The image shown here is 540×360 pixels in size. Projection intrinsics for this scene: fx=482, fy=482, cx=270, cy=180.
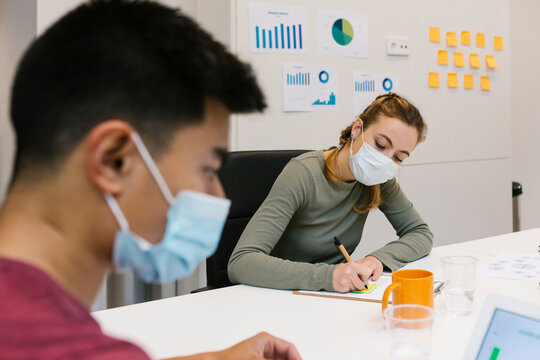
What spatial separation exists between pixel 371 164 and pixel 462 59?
5.85 feet

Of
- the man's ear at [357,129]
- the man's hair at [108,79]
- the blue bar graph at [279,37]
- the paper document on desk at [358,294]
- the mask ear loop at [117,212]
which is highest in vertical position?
the blue bar graph at [279,37]

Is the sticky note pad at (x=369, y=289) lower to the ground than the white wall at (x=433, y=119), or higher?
lower

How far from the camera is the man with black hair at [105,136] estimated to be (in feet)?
1.65

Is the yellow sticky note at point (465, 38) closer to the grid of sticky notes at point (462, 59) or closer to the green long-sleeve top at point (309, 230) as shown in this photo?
the grid of sticky notes at point (462, 59)

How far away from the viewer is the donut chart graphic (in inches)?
97.7

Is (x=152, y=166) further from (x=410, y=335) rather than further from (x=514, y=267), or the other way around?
(x=514, y=267)

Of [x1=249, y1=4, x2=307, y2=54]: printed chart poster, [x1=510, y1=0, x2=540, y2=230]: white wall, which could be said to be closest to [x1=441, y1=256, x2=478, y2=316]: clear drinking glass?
[x1=249, y1=4, x2=307, y2=54]: printed chart poster

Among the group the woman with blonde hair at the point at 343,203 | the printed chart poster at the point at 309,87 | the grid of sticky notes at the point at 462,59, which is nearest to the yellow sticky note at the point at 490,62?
the grid of sticky notes at the point at 462,59

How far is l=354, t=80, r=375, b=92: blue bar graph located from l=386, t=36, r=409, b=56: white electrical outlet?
21 cm

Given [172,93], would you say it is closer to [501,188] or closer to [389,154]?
[389,154]

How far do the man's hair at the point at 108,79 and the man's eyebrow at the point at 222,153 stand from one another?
0.16ft

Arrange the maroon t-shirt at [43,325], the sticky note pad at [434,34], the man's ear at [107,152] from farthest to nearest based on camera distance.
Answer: the sticky note pad at [434,34], the man's ear at [107,152], the maroon t-shirt at [43,325]

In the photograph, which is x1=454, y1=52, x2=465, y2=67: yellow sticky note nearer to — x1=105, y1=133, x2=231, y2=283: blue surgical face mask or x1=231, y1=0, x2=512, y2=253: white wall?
x1=231, y1=0, x2=512, y2=253: white wall

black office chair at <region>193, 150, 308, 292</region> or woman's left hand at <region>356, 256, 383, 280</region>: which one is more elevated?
black office chair at <region>193, 150, 308, 292</region>
